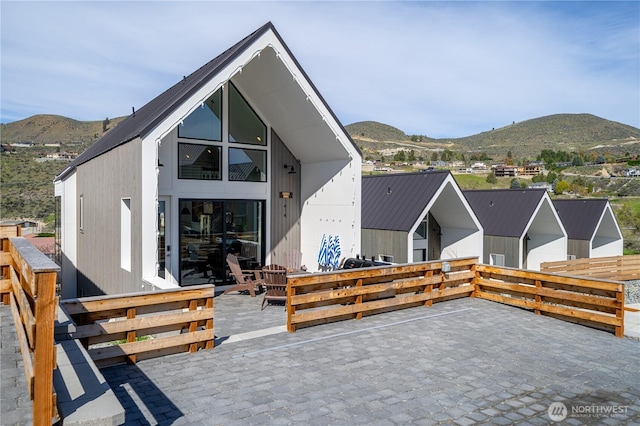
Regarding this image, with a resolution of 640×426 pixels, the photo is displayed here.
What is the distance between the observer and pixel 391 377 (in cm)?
501

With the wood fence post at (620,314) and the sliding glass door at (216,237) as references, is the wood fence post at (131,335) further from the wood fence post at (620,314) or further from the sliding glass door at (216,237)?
the wood fence post at (620,314)

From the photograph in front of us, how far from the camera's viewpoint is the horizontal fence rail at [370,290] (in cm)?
687

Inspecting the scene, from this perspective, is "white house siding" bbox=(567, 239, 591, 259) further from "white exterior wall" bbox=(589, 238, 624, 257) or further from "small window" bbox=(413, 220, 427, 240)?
"small window" bbox=(413, 220, 427, 240)

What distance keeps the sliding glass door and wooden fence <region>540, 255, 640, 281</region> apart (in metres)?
10.7

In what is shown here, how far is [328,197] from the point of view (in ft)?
34.8

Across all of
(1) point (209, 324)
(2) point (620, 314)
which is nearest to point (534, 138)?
(2) point (620, 314)

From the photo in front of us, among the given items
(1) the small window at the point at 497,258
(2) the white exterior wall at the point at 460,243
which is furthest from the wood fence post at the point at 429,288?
(1) the small window at the point at 497,258

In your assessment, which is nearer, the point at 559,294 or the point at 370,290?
the point at 370,290

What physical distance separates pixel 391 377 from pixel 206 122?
738cm

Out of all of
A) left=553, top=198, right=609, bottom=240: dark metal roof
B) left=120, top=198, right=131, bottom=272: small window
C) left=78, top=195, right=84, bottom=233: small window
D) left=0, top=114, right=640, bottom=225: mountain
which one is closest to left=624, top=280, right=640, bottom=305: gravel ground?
left=553, top=198, right=609, bottom=240: dark metal roof

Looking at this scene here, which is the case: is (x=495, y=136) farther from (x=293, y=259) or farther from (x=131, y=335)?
(x=131, y=335)

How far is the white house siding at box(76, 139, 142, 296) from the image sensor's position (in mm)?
7703

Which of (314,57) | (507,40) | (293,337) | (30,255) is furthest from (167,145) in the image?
(507,40)

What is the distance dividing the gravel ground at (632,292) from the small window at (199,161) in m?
14.7
